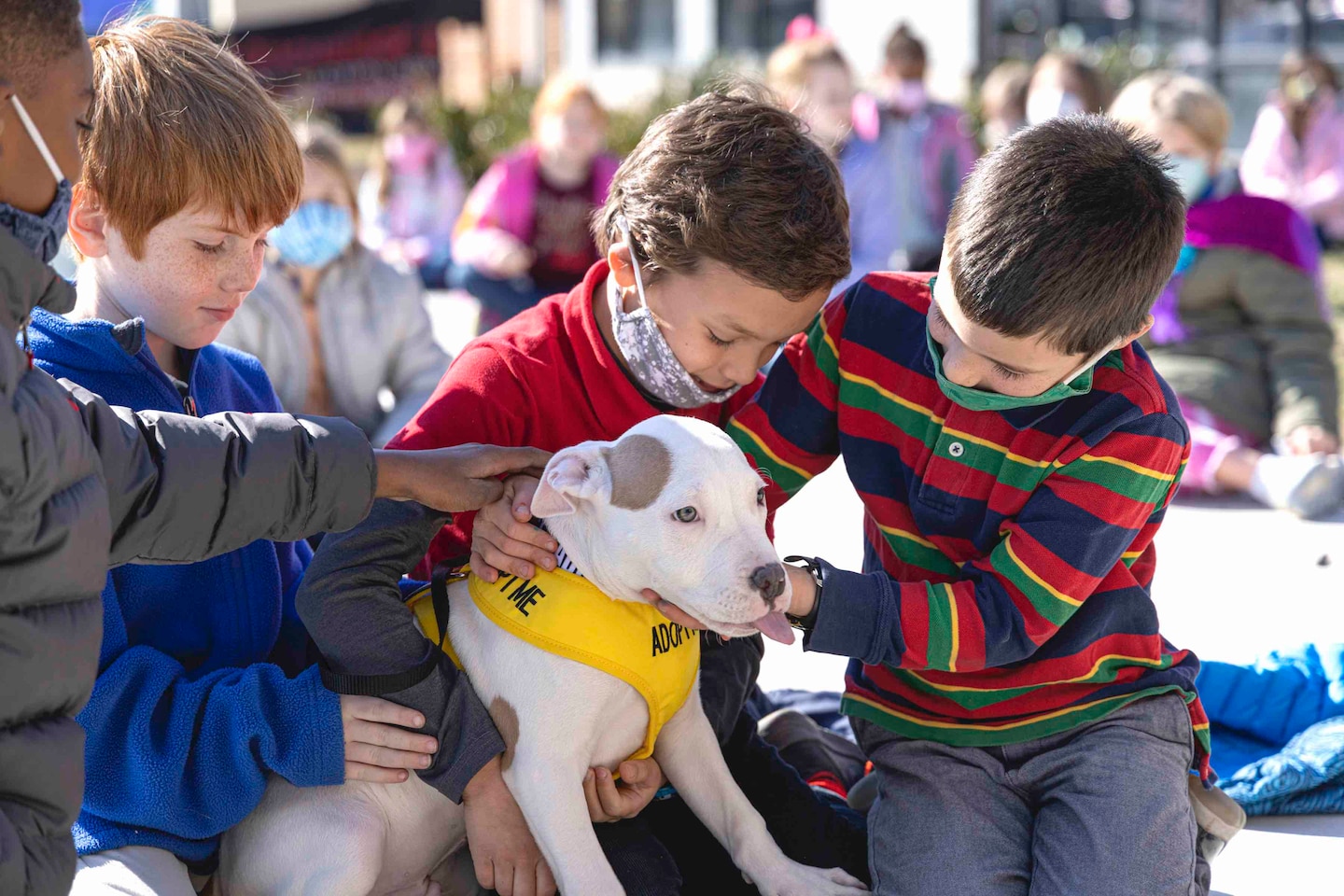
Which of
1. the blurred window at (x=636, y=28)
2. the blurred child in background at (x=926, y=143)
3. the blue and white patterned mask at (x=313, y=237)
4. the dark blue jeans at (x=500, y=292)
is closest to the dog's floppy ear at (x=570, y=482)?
the blue and white patterned mask at (x=313, y=237)

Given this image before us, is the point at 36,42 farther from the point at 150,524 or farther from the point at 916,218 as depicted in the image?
the point at 916,218

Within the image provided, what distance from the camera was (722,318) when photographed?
2.79m

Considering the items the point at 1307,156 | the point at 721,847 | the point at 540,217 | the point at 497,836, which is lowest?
the point at 721,847

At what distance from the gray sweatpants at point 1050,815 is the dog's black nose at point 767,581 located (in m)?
0.71

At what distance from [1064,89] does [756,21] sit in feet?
38.1

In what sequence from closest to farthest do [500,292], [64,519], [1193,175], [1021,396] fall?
[64,519], [1021,396], [1193,175], [500,292]

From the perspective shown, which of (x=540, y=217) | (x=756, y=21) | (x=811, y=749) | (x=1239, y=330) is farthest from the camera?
(x=756, y=21)

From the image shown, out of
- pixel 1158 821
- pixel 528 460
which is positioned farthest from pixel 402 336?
pixel 1158 821

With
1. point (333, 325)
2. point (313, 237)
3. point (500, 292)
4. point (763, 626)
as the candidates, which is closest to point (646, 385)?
point (763, 626)

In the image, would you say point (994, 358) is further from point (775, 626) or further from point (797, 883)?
point (797, 883)

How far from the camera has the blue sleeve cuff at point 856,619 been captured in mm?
2588

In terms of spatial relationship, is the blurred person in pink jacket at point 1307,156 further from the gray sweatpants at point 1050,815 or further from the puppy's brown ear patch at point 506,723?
the puppy's brown ear patch at point 506,723

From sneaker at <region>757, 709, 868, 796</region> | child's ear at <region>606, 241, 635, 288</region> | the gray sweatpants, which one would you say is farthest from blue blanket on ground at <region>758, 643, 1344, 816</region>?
child's ear at <region>606, 241, 635, 288</region>

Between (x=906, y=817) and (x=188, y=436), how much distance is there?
5.40ft
